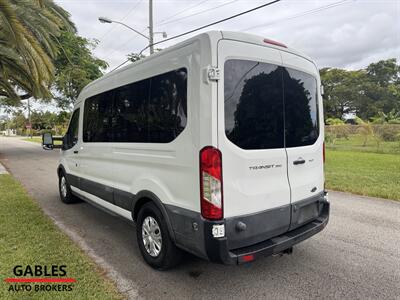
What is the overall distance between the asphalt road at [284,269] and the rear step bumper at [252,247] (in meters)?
0.45

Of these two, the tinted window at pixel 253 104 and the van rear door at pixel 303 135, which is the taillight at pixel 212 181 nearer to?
the tinted window at pixel 253 104

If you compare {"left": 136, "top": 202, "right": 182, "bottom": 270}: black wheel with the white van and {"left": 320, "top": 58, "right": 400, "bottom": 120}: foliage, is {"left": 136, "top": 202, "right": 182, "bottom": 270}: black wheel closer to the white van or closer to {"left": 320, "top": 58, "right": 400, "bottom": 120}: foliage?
the white van

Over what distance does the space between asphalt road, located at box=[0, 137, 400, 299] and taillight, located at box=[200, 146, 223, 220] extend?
931 millimetres

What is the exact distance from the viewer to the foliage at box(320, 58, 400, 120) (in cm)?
4475

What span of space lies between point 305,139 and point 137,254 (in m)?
2.62

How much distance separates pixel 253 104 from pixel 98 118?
275cm

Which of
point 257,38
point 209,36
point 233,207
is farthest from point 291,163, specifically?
point 209,36

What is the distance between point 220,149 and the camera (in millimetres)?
2543

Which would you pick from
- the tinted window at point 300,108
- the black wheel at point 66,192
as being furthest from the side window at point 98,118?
the tinted window at point 300,108

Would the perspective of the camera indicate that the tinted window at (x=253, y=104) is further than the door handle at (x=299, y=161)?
No

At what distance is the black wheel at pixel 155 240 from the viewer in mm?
3102

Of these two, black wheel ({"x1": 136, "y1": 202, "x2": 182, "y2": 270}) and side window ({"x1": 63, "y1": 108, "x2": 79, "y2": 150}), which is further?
side window ({"x1": 63, "y1": 108, "x2": 79, "y2": 150})

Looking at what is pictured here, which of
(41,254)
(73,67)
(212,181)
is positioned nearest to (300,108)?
(212,181)

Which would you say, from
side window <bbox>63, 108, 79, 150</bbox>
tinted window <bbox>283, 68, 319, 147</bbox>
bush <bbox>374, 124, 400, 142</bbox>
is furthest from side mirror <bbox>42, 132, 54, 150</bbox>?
bush <bbox>374, 124, 400, 142</bbox>
